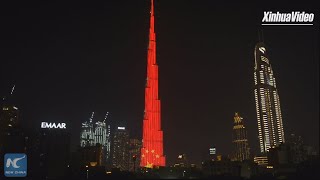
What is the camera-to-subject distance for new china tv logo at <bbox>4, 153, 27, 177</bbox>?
3391cm

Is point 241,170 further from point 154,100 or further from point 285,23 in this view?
point 285,23

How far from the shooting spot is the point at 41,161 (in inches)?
3445

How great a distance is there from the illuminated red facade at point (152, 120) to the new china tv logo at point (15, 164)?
92228mm

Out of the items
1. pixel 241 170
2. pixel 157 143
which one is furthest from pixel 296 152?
pixel 157 143

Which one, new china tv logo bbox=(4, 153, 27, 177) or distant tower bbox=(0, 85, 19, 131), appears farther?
distant tower bbox=(0, 85, 19, 131)

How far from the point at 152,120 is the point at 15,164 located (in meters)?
95.3

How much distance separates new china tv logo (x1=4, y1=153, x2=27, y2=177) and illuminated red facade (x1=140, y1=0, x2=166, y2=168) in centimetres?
9223

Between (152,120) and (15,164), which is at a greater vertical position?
(152,120)

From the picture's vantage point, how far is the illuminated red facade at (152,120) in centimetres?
12631

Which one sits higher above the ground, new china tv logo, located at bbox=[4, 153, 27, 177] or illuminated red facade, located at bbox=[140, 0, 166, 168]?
illuminated red facade, located at bbox=[140, 0, 166, 168]

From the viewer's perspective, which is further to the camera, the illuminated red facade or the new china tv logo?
the illuminated red facade

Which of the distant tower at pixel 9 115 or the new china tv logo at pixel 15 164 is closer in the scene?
the new china tv logo at pixel 15 164

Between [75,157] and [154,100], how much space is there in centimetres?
3228

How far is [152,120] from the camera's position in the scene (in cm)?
12875
